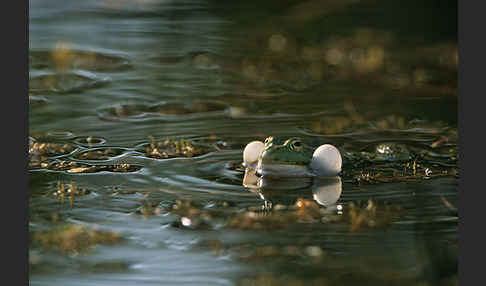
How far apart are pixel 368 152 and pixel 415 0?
497 centimetres

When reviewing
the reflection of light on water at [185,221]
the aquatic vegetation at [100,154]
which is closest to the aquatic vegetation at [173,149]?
the aquatic vegetation at [100,154]

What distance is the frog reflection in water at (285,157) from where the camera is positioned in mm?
4730

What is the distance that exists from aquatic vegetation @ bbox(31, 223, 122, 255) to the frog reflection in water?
4.47 feet

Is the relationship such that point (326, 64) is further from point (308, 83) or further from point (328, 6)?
point (328, 6)

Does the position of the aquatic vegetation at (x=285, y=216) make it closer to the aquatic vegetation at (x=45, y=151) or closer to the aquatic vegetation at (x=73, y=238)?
the aquatic vegetation at (x=73, y=238)

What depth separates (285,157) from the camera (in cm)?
473

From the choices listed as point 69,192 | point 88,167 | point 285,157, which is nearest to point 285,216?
point 285,157

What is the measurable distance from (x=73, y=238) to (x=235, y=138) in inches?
86.5

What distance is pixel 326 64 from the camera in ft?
26.5

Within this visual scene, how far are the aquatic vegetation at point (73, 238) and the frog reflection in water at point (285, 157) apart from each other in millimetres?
1361

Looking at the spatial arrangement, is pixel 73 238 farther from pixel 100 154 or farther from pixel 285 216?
pixel 100 154

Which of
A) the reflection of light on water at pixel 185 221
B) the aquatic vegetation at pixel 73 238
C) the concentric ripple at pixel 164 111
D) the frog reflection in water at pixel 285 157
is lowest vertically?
the aquatic vegetation at pixel 73 238

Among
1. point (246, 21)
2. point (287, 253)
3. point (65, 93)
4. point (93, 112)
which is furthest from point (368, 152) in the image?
point (246, 21)

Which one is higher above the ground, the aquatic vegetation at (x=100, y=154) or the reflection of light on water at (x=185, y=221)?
the aquatic vegetation at (x=100, y=154)
